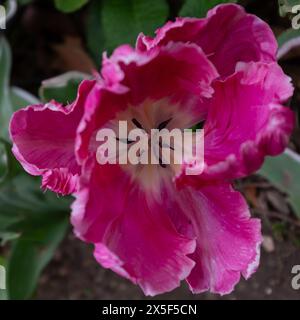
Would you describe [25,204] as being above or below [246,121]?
below

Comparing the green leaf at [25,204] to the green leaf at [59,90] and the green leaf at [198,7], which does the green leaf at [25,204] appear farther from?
the green leaf at [198,7]

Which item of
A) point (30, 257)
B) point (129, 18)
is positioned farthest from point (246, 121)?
point (30, 257)

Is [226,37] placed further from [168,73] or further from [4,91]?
[4,91]

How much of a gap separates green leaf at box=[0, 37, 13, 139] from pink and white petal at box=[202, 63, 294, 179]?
0.46 meters

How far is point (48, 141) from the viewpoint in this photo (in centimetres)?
60

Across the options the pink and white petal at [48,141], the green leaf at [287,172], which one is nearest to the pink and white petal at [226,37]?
the pink and white petal at [48,141]

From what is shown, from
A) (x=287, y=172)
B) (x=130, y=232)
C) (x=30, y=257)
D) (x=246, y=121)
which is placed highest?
(x=246, y=121)

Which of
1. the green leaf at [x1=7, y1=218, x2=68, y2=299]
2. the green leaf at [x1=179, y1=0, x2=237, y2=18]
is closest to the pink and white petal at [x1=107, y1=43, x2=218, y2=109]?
the green leaf at [x1=179, y1=0, x2=237, y2=18]

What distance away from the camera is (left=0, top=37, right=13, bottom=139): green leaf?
3.13ft

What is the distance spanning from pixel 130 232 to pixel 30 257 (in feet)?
1.53
